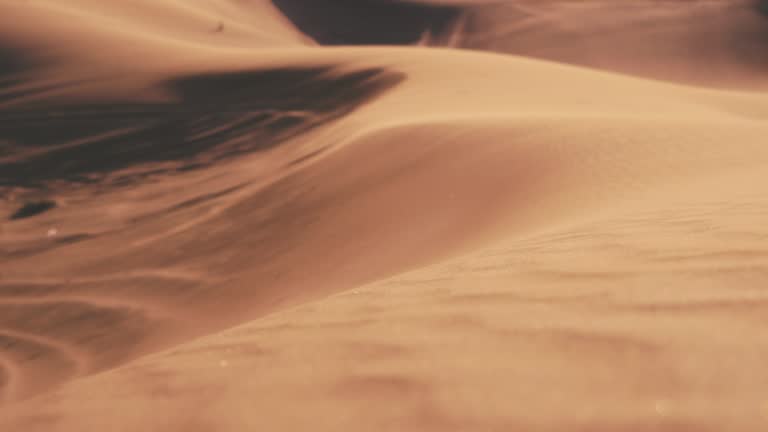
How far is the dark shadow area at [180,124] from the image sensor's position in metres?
7.14

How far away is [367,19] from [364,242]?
26613 millimetres

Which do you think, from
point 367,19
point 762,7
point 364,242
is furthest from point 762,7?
point 364,242

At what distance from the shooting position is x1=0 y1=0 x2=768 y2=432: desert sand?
1.36m

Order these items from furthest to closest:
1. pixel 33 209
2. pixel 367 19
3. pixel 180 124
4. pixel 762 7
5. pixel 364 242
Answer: pixel 367 19
pixel 762 7
pixel 180 124
pixel 33 209
pixel 364 242

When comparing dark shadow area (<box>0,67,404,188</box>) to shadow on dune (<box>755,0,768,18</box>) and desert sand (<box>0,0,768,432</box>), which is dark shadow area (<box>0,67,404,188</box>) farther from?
shadow on dune (<box>755,0,768,18</box>)

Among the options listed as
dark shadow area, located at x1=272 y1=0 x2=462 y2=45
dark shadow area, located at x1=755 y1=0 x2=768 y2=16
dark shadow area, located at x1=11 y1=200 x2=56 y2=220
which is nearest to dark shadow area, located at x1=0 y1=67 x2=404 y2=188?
dark shadow area, located at x1=11 y1=200 x2=56 y2=220

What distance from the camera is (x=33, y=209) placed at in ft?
20.3

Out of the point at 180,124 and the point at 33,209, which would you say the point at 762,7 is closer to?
the point at 180,124

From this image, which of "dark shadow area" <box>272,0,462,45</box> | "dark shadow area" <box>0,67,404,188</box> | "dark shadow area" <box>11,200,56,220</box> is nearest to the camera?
"dark shadow area" <box>11,200,56,220</box>

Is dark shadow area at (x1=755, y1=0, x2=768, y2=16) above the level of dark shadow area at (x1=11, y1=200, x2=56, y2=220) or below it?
above

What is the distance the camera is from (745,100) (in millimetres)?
12008

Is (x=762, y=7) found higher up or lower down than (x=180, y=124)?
higher up

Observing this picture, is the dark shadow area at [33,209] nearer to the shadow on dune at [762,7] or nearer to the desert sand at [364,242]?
the desert sand at [364,242]

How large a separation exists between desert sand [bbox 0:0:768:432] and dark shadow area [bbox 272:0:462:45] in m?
15.9
